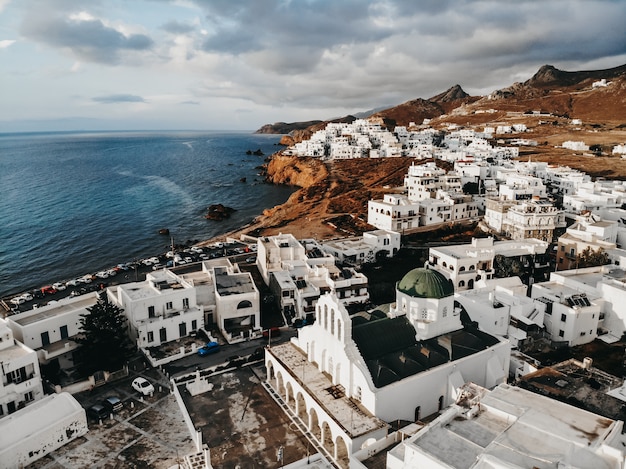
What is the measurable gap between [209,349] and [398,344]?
17.4m

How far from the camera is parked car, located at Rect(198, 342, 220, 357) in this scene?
39.2m

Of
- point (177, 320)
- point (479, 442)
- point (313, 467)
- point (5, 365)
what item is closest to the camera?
point (479, 442)

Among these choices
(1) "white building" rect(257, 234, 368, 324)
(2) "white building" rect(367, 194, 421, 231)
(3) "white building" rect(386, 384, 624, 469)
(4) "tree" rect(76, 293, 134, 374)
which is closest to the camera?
(3) "white building" rect(386, 384, 624, 469)

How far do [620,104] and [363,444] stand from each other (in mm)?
226530

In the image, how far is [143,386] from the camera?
34000 millimetres

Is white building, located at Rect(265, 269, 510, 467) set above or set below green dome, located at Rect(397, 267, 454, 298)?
below

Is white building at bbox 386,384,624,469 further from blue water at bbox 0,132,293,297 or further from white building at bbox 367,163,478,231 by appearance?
blue water at bbox 0,132,293,297

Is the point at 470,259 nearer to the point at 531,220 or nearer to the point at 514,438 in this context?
the point at 531,220

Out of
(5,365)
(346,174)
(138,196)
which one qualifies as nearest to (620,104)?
(346,174)

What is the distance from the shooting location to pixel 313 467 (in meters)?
24.8

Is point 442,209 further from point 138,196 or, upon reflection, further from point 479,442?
point 138,196

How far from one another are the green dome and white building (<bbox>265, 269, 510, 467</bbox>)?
0.07 meters

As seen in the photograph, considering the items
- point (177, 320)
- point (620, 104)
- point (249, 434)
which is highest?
point (620, 104)

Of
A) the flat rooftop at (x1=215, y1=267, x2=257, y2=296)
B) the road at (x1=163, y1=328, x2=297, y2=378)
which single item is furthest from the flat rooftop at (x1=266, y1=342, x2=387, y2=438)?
the flat rooftop at (x1=215, y1=267, x2=257, y2=296)
